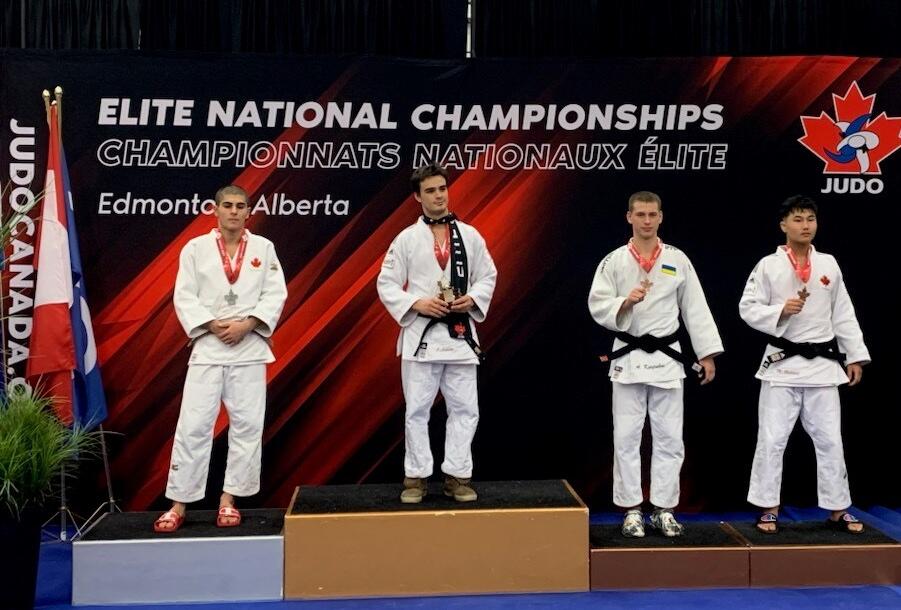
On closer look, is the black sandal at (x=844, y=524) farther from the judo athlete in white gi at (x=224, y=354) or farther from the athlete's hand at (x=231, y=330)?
the athlete's hand at (x=231, y=330)

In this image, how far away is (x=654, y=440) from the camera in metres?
4.77

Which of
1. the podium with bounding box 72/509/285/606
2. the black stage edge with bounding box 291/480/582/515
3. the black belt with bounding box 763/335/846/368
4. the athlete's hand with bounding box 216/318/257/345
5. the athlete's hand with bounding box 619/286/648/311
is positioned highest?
the athlete's hand with bounding box 619/286/648/311

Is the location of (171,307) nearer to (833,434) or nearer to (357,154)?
(357,154)

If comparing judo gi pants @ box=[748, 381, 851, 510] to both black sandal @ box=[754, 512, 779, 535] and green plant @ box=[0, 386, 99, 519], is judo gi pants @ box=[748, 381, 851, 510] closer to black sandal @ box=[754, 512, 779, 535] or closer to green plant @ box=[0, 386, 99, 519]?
black sandal @ box=[754, 512, 779, 535]

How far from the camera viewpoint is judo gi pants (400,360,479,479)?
473 centimetres

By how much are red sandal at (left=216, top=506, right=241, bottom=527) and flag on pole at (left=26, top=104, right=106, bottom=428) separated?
1.12m

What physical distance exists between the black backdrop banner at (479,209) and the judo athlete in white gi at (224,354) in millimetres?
1102

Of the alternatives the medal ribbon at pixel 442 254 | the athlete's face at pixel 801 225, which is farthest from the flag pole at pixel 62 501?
the athlete's face at pixel 801 225

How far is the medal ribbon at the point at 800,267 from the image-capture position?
15.9 ft

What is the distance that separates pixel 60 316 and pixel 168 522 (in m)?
1.51

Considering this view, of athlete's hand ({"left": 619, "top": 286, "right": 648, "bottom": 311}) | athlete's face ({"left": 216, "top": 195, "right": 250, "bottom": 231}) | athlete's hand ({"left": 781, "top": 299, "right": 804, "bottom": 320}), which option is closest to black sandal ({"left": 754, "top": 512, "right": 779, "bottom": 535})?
athlete's hand ({"left": 781, "top": 299, "right": 804, "bottom": 320})

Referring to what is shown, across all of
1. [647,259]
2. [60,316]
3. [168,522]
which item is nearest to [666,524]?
[647,259]

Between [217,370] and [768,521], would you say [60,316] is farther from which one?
[768,521]

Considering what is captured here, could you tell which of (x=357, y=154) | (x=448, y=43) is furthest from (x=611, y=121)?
(x=357, y=154)
